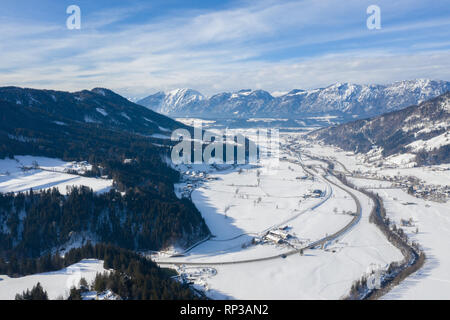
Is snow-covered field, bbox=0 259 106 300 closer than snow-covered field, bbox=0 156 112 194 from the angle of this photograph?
Yes

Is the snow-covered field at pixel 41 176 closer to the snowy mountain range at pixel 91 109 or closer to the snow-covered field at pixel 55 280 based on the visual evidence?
the snow-covered field at pixel 55 280

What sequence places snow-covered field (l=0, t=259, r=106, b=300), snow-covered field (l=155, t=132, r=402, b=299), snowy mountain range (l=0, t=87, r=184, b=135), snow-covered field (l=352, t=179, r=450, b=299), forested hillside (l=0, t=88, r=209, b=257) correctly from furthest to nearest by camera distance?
1. snowy mountain range (l=0, t=87, r=184, b=135)
2. forested hillside (l=0, t=88, r=209, b=257)
3. snow-covered field (l=155, t=132, r=402, b=299)
4. snow-covered field (l=352, t=179, r=450, b=299)
5. snow-covered field (l=0, t=259, r=106, b=300)

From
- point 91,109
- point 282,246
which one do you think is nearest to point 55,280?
point 282,246

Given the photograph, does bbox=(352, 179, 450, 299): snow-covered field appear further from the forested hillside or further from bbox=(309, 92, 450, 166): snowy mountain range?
bbox=(309, 92, 450, 166): snowy mountain range

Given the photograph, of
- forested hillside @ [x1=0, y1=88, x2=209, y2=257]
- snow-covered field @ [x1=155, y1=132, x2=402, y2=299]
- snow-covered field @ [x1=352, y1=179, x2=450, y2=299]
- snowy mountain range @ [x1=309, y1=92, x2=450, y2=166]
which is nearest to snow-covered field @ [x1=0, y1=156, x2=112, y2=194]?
forested hillside @ [x1=0, y1=88, x2=209, y2=257]

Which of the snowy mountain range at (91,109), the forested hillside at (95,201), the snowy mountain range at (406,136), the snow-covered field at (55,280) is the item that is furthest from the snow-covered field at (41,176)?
the snowy mountain range at (406,136)

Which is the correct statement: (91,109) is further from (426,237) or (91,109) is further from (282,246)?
(426,237)
